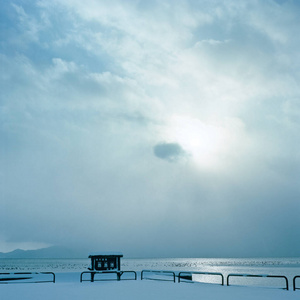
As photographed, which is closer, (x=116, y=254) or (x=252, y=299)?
(x=252, y=299)

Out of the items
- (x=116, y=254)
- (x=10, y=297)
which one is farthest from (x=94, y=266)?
(x=10, y=297)

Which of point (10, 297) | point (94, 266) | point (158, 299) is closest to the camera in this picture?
point (158, 299)

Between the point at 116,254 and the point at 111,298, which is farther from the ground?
A: the point at 116,254

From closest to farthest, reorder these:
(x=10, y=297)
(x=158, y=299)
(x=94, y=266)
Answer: (x=158, y=299) < (x=10, y=297) < (x=94, y=266)

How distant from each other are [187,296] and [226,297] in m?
1.54

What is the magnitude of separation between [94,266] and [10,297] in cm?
1482

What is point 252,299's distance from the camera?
14430 mm

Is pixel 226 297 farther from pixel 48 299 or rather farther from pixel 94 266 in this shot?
pixel 94 266

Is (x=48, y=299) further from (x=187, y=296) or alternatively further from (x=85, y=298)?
(x=187, y=296)

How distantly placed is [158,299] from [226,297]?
284 cm

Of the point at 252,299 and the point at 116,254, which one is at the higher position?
the point at 116,254

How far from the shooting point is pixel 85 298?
48.9ft

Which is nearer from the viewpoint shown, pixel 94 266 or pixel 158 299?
pixel 158 299

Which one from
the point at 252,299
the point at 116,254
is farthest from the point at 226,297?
the point at 116,254
